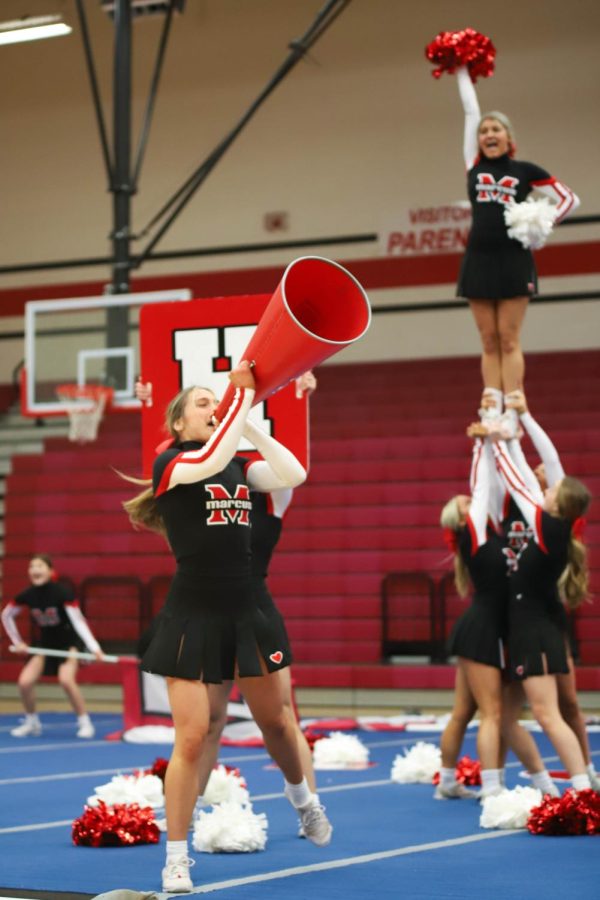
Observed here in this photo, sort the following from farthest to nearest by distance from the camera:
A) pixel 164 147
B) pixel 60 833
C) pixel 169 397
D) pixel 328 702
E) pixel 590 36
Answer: pixel 164 147 → pixel 590 36 → pixel 328 702 → pixel 169 397 → pixel 60 833

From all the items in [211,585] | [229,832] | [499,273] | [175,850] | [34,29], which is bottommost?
[229,832]

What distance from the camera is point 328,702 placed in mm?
13180

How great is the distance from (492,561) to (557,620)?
0.42 metres

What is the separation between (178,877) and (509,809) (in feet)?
6.46

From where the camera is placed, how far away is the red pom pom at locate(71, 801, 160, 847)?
5570 millimetres

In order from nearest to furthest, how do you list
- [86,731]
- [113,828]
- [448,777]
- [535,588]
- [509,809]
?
[113,828], [509,809], [535,588], [448,777], [86,731]

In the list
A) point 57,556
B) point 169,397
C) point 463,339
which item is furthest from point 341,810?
point 463,339

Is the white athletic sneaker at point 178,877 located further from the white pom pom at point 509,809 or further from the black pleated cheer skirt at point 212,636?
the white pom pom at point 509,809

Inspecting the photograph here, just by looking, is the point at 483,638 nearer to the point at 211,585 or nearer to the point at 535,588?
the point at 535,588

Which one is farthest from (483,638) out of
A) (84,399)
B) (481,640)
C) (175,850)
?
(84,399)

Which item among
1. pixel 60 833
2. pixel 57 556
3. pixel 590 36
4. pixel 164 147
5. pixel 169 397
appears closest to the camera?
pixel 60 833

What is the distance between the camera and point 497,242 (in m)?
6.90

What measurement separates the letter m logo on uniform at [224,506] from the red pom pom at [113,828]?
60.5 inches

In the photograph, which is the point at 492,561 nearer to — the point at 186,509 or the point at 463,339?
the point at 186,509
